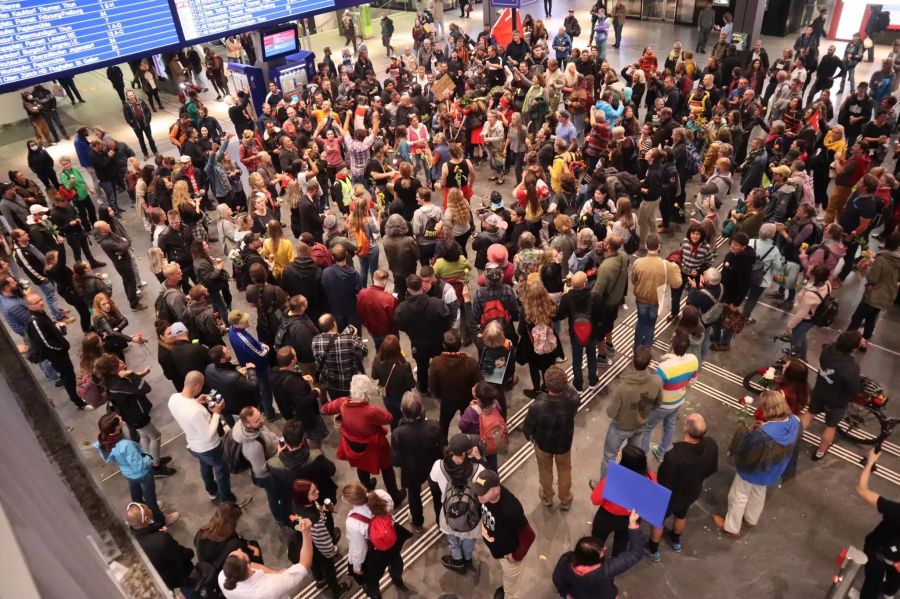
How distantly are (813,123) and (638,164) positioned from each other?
3.32 metres

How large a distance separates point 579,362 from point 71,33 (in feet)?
32.0

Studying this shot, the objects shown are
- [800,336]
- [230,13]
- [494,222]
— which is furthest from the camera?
[230,13]

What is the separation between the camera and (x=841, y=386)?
5.78 m

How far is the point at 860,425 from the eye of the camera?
660cm

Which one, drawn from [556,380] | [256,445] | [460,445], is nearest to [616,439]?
[556,380]

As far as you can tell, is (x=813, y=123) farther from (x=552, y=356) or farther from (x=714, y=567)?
(x=714, y=567)

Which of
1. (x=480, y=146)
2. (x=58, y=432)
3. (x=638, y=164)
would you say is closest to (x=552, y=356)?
(x=638, y=164)

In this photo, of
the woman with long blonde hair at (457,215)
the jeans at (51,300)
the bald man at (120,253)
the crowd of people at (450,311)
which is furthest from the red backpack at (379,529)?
the jeans at (51,300)

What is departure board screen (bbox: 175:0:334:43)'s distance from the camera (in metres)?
11.5

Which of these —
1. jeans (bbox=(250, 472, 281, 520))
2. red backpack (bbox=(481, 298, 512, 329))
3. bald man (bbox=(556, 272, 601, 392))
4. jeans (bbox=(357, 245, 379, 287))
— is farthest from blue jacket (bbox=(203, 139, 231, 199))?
bald man (bbox=(556, 272, 601, 392))

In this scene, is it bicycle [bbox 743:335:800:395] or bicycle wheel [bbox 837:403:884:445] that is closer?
bicycle wheel [bbox 837:403:884:445]

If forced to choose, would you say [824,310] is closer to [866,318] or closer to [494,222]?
[866,318]

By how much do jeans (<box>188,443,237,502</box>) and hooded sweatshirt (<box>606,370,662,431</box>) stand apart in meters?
3.74

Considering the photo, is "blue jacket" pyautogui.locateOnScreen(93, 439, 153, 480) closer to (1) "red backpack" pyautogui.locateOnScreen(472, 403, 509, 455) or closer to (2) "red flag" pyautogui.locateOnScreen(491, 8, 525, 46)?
(1) "red backpack" pyautogui.locateOnScreen(472, 403, 509, 455)
